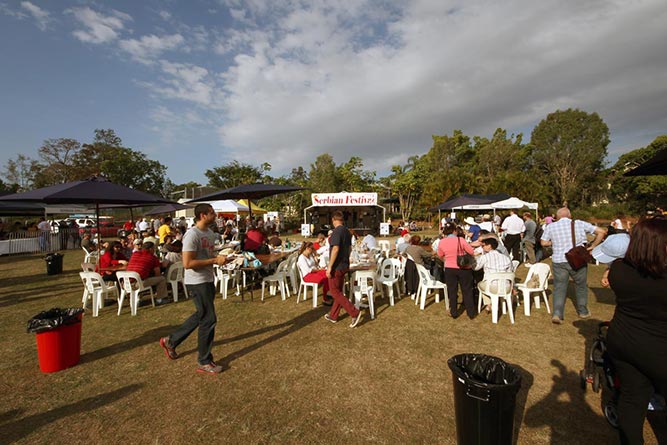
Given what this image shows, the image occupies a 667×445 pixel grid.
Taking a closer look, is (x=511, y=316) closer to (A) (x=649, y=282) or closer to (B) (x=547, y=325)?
(B) (x=547, y=325)

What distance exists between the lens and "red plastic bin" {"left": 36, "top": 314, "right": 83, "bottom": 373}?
11.1ft

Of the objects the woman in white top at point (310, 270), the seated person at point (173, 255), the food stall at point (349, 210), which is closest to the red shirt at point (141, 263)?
the seated person at point (173, 255)

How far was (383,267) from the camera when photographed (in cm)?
602

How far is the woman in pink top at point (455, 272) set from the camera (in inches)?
188

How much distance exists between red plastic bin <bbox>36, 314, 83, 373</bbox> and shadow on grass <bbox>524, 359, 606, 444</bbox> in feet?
15.1

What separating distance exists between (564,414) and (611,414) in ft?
1.10

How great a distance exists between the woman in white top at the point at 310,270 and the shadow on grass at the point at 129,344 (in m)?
2.26

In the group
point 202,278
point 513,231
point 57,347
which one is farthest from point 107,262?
point 513,231

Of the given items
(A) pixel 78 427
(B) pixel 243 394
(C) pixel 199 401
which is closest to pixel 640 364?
(B) pixel 243 394

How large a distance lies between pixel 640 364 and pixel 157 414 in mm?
3519

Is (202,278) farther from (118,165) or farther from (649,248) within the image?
(118,165)

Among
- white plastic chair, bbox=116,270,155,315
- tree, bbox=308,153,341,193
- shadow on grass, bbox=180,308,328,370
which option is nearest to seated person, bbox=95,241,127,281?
A: white plastic chair, bbox=116,270,155,315

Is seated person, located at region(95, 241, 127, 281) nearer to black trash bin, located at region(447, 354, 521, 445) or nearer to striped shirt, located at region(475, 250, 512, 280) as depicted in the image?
black trash bin, located at region(447, 354, 521, 445)

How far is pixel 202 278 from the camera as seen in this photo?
3174 mm
